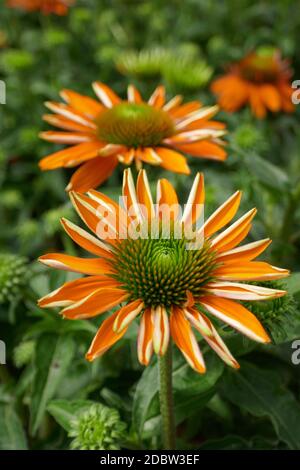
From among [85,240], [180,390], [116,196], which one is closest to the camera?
[85,240]

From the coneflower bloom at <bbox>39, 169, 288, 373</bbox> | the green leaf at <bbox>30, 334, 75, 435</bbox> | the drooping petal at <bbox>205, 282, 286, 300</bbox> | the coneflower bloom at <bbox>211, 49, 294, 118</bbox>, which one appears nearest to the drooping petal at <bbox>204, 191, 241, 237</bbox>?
the coneflower bloom at <bbox>39, 169, 288, 373</bbox>

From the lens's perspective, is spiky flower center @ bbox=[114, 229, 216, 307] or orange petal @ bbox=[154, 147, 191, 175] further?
orange petal @ bbox=[154, 147, 191, 175]

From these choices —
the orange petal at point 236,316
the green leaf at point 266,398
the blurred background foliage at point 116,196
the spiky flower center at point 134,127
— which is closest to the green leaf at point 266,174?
the blurred background foliage at point 116,196

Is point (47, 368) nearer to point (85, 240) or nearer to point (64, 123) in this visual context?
point (85, 240)

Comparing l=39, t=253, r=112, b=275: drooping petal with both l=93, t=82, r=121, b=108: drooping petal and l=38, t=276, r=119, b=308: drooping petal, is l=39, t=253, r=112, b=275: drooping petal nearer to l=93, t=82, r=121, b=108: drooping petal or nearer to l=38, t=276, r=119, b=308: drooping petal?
l=38, t=276, r=119, b=308: drooping petal

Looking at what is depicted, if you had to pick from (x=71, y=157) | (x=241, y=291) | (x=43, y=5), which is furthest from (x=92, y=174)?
(x=43, y=5)

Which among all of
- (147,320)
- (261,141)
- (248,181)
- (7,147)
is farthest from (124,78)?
(147,320)
